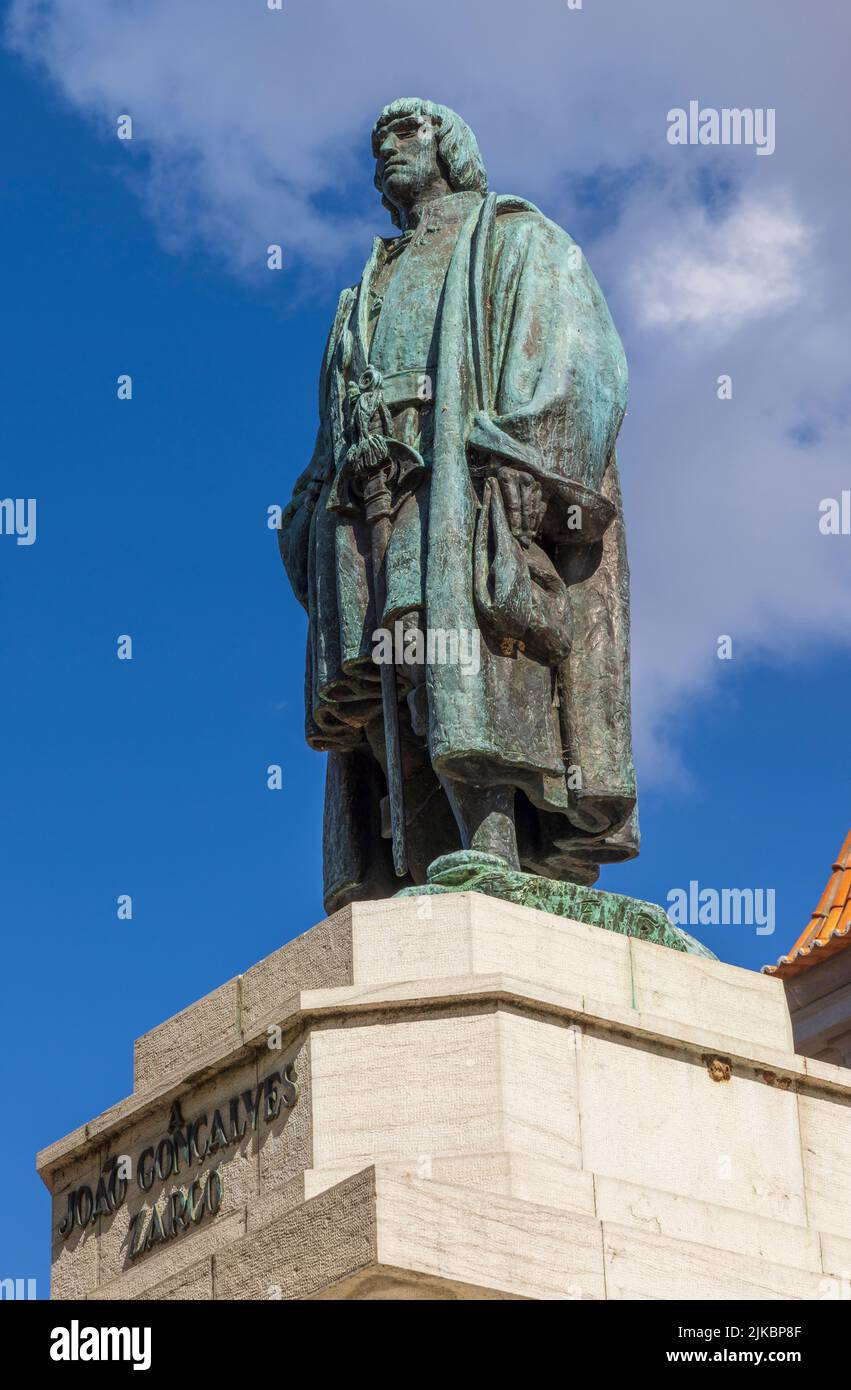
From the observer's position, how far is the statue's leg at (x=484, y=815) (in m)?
13.1

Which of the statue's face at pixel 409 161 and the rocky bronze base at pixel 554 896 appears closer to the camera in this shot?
the rocky bronze base at pixel 554 896

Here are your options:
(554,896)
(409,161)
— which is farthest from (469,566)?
(409,161)

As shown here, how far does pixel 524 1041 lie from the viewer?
11.7 meters

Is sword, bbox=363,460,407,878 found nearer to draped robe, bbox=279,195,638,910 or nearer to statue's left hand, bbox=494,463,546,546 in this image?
draped robe, bbox=279,195,638,910

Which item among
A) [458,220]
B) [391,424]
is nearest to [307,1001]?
[391,424]

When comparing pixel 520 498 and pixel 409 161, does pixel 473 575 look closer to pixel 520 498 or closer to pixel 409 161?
pixel 520 498

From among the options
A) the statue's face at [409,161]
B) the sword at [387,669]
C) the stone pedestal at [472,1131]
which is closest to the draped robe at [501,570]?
the sword at [387,669]

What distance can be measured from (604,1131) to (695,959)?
1224 mm

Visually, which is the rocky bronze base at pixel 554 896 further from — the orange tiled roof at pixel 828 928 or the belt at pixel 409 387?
the orange tiled roof at pixel 828 928

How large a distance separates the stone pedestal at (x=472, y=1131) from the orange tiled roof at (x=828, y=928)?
1437 centimetres
